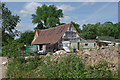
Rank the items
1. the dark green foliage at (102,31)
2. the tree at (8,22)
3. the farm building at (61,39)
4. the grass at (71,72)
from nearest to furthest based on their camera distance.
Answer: the grass at (71,72)
the tree at (8,22)
the farm building at (61,39)
the dark green foliage at (102,31)

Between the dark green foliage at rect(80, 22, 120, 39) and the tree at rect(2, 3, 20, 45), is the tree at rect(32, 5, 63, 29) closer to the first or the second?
the dark green foliage at rect(80, 22, 120, 39)

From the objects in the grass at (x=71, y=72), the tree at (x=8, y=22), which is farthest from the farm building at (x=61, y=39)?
the grass at (x=71, y=72)

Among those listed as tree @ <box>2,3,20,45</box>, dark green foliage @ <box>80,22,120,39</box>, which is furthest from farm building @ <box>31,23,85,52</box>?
dark green foliage @ <box>80,22,120,39</box>

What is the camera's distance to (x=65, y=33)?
2550 cm

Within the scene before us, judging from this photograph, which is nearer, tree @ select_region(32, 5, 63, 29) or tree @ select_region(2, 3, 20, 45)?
tree @ select_region(2, 3, 20, 45)

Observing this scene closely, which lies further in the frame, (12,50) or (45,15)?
(45,15)

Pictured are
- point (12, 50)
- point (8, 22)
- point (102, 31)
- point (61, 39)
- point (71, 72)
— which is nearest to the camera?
point (71, 72)

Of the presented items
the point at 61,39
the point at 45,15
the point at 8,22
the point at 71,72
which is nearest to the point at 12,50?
the point at 71,72

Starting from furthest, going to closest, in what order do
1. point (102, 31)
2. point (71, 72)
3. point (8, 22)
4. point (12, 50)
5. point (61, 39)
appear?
point (102, 31) < point (61, 39) < point (8, 22) < point (12, 50) < point (71, 72)

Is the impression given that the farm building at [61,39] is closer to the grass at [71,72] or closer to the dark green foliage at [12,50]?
the dark green foliage at [12,50]

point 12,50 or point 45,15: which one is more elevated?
point 45,15

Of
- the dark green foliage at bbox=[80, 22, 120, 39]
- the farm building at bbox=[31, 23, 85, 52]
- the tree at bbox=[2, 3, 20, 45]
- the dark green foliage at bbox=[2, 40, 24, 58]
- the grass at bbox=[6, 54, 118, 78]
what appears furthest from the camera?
the dark green foliage at bbox=[80, 22, 120, 39]

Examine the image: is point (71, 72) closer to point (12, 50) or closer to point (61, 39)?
point (12, 50)

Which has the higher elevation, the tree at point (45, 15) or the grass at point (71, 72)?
the tree at point (45, 15)
